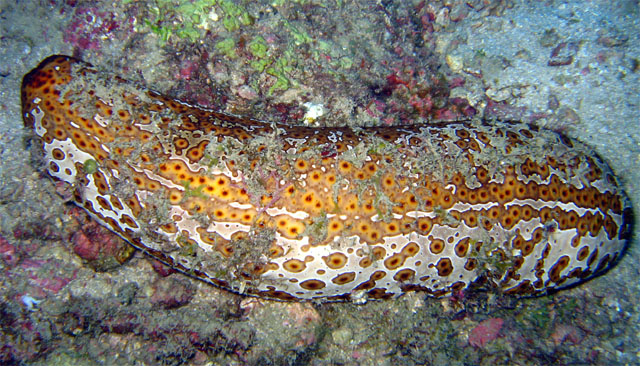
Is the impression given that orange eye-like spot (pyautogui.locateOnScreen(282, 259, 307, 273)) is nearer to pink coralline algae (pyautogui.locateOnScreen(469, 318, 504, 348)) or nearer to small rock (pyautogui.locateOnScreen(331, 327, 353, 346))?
small rock (pyautogui.locateOnScreen(331, 327, 353, 346))

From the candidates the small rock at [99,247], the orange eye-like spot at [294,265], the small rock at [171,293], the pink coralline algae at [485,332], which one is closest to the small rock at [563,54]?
the pink coralline algae at [485,332]

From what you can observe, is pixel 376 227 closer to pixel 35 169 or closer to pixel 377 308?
pixel 377 308

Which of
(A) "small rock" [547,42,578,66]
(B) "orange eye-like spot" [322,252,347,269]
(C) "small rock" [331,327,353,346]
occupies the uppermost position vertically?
(A) "small rock" [547,42,578,66]

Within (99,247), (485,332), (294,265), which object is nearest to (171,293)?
(99,247)

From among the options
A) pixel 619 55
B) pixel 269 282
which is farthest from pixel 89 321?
pixel 619 55

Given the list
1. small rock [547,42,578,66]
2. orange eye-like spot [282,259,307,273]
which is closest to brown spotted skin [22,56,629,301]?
orange eye-like spot [282,259,307,273]
